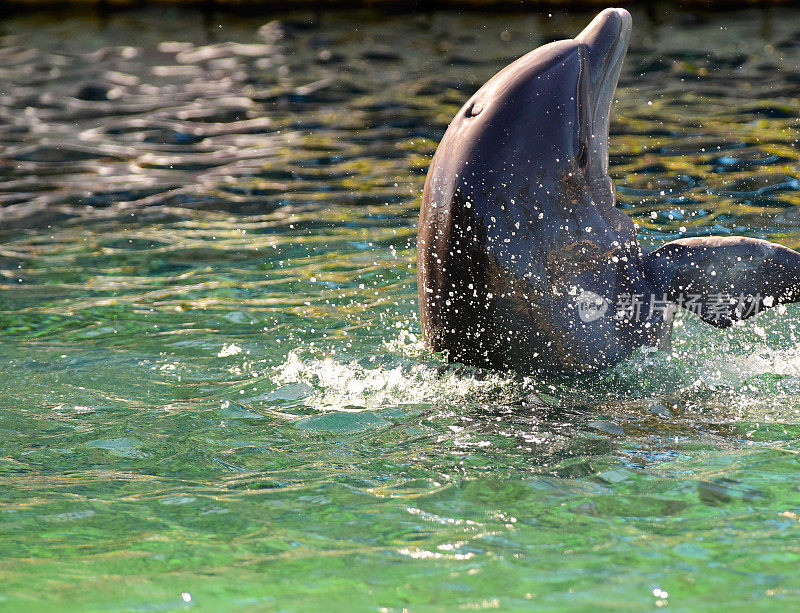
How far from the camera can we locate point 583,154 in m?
4.76

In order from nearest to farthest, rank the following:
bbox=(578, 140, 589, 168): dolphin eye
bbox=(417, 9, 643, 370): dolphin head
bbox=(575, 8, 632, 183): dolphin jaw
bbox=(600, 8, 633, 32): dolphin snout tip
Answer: bbox=(417, 9, 643, 370): dolphin head
bbox=(578, 140, 589, 168): dolphin eye
bbox=(575, 8, 632, 183): dolphin jaw
bbox=(600, 8, 633, 32): dolphin snout tip

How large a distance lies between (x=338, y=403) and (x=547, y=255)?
114 centimetres

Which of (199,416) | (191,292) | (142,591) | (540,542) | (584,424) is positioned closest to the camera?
(142,591)

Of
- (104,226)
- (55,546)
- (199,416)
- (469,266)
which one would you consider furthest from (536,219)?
(104,226)

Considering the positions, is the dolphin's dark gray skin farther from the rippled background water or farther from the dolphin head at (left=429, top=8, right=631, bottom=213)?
the rippled background water

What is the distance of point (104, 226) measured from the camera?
862cm

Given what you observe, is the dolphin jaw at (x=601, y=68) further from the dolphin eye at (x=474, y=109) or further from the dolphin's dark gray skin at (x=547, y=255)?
the dolphin eye at (x=474, y=109)

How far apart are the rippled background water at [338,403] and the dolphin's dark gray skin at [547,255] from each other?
0.19 metres

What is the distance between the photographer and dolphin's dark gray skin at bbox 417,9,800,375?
175 inches

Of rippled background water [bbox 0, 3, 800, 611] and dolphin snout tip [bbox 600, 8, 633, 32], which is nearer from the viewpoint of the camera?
rippled background water [bbox 0, 3, 800, 611]

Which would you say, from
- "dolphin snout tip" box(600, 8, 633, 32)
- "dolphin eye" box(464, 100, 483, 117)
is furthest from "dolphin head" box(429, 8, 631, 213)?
"dolphin snout tip" box(600, 8, 633, 32)

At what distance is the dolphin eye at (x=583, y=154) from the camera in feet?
15.5

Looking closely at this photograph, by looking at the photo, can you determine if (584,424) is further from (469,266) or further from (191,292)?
(191,292)

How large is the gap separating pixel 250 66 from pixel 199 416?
11066 mm
